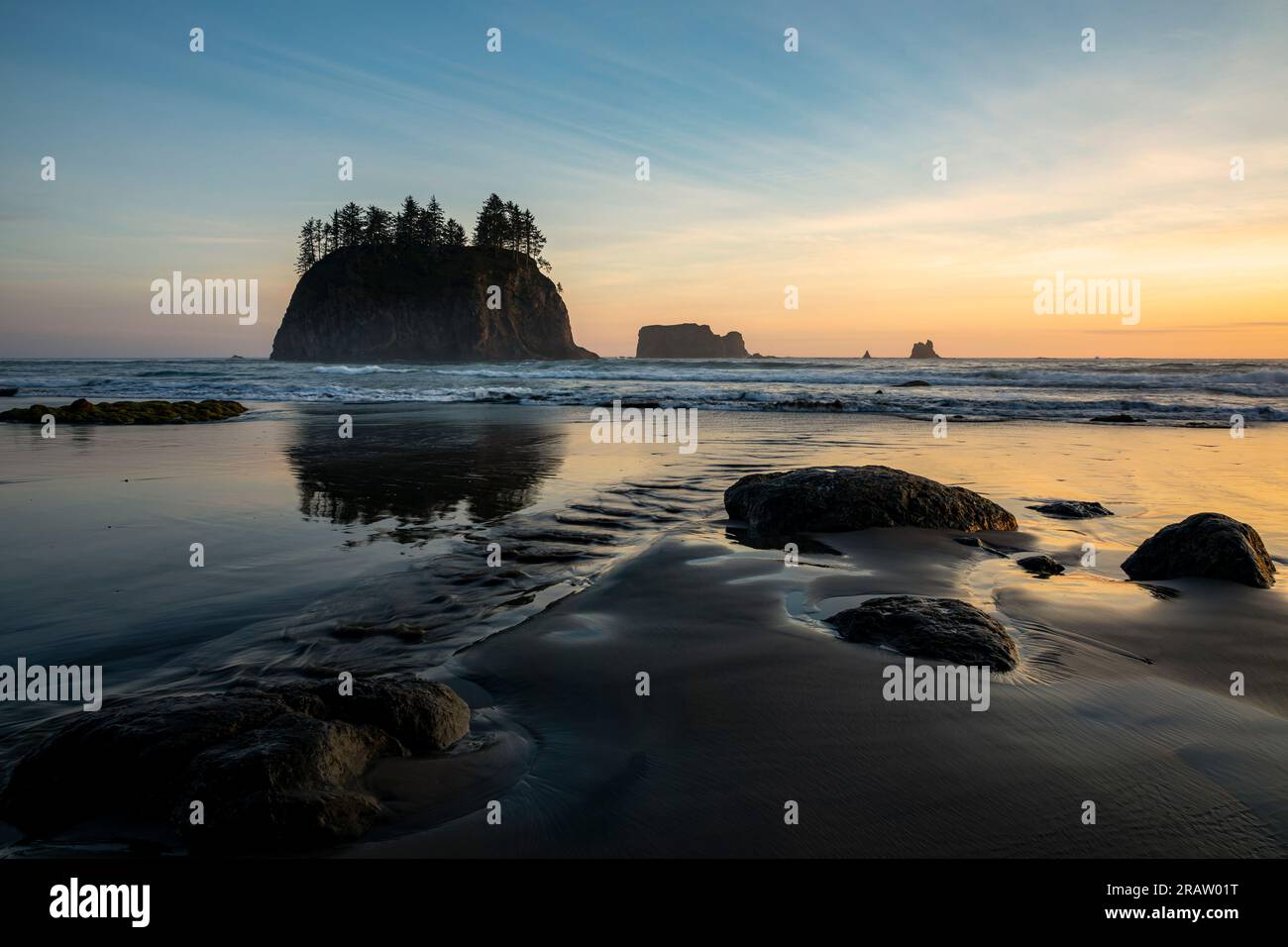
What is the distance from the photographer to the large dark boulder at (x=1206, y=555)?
5.06 meters

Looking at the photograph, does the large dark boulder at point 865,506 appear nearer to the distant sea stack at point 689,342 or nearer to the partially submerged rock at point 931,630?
the partially submerged rock at point 931,630

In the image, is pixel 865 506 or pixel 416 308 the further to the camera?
pixel 416 308

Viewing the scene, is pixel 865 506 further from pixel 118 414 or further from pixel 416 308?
pixel 416 308

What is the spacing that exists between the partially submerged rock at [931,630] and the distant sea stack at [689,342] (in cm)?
17729

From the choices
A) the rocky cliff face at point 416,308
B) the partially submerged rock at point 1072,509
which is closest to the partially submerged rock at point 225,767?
the partially submerged rock at point 1072,509

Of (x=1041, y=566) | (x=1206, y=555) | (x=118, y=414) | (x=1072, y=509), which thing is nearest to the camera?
(x=1206, y=555)

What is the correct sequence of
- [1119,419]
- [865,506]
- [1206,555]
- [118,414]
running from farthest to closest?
[1119,419], [118,414], [865,506], [1206,555]

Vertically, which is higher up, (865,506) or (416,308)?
(416,308)

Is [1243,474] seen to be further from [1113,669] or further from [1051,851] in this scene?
[1051,851]

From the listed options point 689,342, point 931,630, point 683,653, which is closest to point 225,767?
point 683,653

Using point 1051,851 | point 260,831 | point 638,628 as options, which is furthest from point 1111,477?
point 260,831

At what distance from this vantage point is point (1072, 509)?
7484 millimetres

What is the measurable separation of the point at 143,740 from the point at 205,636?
163 cm

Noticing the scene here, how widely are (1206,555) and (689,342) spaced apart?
18085 centimetres
